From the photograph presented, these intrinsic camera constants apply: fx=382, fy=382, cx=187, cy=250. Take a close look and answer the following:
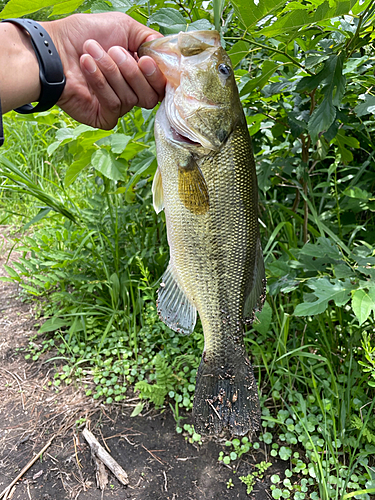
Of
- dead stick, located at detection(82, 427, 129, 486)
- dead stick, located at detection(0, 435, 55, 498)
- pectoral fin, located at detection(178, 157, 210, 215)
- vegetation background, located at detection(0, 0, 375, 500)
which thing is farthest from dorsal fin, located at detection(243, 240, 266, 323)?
dead stick, located at detection(0, 435, 55, 498)

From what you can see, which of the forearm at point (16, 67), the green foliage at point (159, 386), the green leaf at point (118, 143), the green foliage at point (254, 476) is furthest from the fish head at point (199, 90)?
the green foliage at point (254, 476)

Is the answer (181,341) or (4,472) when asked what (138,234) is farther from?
(4,472)

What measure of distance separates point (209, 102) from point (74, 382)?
2.19 meters

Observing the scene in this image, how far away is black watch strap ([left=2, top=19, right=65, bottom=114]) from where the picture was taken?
1280 mm

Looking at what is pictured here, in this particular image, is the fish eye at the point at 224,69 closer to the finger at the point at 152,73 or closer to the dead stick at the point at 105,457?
the finger at the point at 152,73

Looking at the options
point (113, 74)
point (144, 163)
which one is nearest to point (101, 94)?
point (113, 74)

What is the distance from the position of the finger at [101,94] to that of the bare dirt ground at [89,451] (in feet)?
5.92

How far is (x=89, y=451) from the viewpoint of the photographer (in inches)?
89.2

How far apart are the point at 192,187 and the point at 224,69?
0.39 meters

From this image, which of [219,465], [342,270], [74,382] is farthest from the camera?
[74,382]

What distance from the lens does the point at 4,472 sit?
7.20 feet

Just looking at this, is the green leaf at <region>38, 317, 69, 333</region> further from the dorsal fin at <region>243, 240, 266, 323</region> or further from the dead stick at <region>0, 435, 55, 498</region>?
the dorsal fin at <region>243, 240, 266, 323</region>

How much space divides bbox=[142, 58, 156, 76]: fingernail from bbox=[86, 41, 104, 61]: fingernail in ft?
0.50

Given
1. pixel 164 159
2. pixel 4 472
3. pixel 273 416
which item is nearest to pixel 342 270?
pixel 164 159
